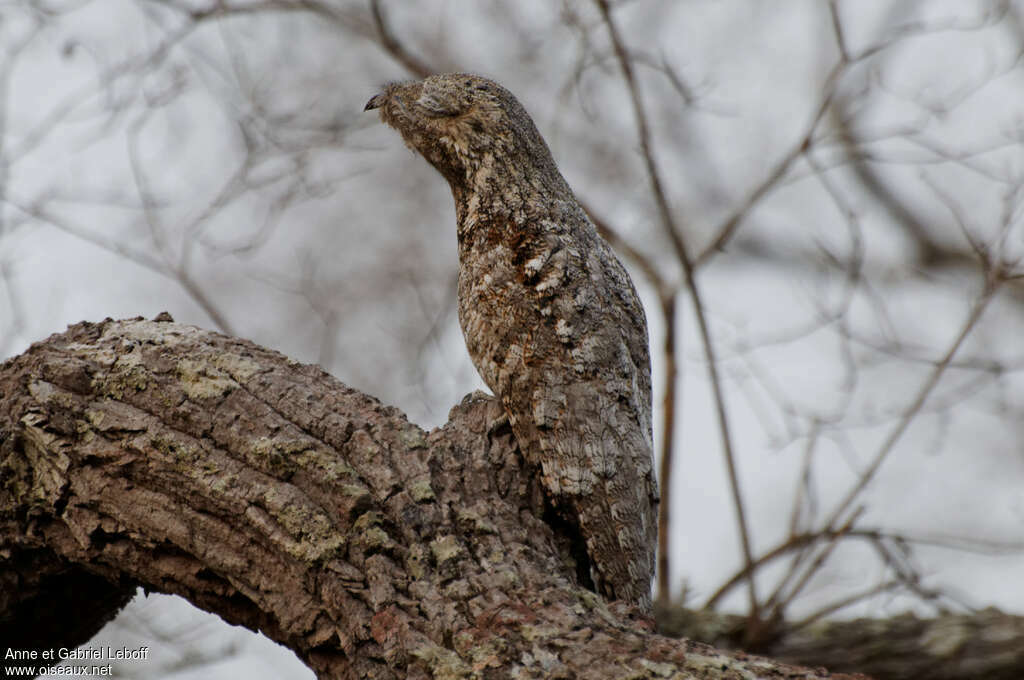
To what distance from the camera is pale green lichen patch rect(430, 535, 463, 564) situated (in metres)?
2.36

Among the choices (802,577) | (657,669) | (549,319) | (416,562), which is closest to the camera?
Result: (657,669)

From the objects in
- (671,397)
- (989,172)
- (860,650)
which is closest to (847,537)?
(860,650)

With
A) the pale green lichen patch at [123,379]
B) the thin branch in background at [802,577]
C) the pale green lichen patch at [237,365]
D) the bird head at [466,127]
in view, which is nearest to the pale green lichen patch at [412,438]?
the pale green lichen patch at [237,365]

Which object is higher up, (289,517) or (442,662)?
(289,517)

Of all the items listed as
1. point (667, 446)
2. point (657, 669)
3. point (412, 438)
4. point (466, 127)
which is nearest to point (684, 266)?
point (667, 446)

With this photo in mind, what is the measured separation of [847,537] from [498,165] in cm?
309

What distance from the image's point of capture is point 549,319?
9.48 feet

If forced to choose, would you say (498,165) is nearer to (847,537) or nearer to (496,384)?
(496,384)

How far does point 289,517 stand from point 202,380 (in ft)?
1.80

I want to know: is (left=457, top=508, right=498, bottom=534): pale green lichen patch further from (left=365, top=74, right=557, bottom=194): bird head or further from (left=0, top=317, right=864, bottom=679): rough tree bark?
(left=365, top=74, right=557, bottom=194): bird head

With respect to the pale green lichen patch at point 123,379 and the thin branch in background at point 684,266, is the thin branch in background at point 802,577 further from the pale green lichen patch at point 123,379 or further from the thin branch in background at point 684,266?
the pale green lichen patch at point 123,379

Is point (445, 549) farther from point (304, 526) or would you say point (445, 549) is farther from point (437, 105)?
point (437, 105)

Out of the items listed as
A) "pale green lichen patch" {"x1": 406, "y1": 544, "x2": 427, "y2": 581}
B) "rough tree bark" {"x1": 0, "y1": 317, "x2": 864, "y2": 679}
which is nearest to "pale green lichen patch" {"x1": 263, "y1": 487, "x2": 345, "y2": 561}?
"rough tree bark" {"x1": 0, "y1": 317, "x2": 864, "y2": 679}

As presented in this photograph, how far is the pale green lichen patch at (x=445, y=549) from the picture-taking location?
7.75ft
